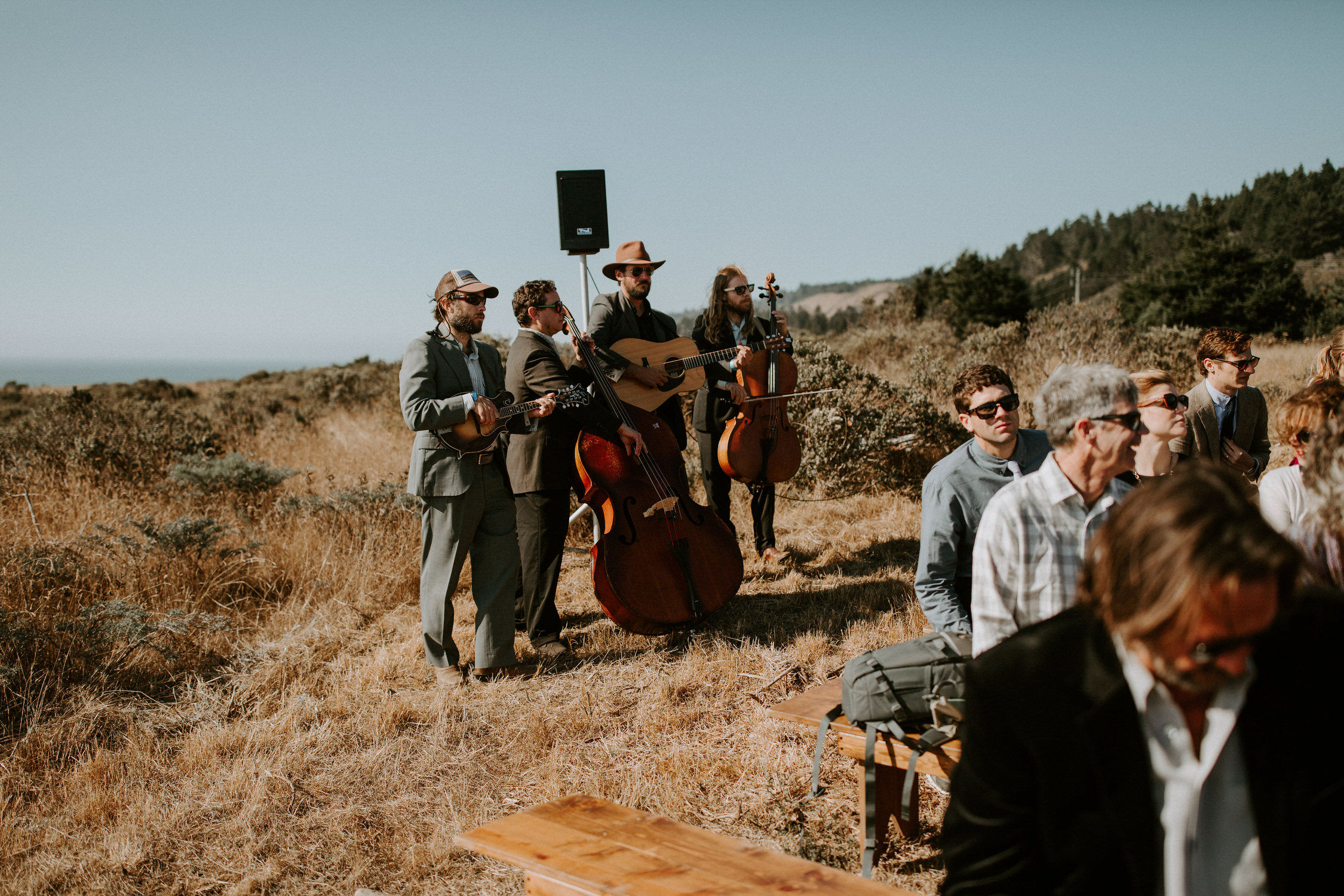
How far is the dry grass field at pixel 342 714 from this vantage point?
10.1ft

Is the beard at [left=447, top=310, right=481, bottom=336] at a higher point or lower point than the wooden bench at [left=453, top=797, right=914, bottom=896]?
higher

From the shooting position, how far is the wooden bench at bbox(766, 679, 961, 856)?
2635 mm

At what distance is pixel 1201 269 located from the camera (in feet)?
96.0

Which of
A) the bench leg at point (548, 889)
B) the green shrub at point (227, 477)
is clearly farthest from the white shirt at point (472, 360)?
the green shrub at point (227, 477)

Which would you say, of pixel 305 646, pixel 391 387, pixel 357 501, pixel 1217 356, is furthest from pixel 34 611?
pixel 391 387

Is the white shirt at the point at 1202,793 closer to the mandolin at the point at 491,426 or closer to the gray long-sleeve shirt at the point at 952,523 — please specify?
the gray long-sleeve shirt at the point at 952,523

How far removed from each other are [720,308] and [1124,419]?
376 centimetres

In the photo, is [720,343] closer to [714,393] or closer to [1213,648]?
[714,393]

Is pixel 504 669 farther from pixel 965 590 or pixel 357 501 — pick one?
pixel 357 501

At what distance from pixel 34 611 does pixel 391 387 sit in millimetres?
12413

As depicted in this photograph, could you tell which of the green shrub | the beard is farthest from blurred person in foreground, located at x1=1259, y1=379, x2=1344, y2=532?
the green shrub

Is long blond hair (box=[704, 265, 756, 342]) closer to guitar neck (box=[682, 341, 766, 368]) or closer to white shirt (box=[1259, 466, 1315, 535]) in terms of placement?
guitar neck (box=[682, 341, 766, 368])

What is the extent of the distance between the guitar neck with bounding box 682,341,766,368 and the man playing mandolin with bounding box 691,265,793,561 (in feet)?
0.50

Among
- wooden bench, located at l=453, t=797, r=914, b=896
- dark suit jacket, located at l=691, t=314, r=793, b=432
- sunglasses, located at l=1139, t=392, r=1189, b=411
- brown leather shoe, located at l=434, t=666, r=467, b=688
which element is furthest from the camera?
dark suit jacket, located at l=691, t=314, r=793, b=432
